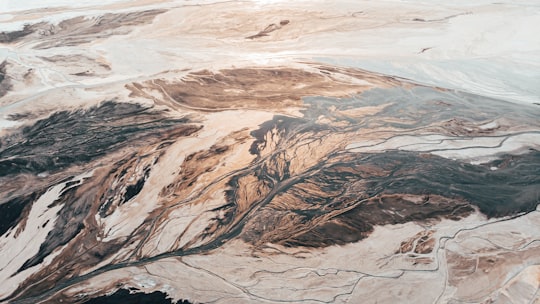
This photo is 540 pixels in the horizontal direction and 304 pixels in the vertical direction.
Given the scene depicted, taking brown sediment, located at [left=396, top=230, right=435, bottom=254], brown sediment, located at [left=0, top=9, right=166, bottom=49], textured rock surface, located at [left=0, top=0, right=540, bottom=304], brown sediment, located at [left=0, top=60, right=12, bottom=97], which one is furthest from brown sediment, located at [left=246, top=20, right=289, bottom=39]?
brown sediment, located at [left=396, top=230, right=435, bottom=254]

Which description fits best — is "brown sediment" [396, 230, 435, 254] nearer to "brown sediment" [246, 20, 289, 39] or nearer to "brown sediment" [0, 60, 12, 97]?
"brown sediment" [246, 20, 289, 39]

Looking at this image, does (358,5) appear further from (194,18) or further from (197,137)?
(197,137)

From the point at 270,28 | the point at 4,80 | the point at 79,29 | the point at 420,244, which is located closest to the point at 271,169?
the point at 420,244

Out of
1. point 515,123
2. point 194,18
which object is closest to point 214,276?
point 515,123

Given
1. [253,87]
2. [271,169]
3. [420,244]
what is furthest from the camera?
[253,87]

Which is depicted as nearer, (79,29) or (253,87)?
(253,87)

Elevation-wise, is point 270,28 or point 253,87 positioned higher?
point 270,28

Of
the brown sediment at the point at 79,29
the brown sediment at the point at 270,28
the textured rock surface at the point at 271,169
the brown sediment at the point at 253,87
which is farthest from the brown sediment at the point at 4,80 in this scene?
the brown sediment at the point at 270,28

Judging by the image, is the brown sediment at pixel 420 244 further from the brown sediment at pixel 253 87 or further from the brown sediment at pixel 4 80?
the brown sediment at pixel 4 80

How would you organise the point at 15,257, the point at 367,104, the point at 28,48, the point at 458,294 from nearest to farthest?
1. the point at 458,294
2. the point at 15,257
3. the point at 367,104
4. the point at 28,48

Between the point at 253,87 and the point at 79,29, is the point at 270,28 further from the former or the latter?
the point at 79,29
